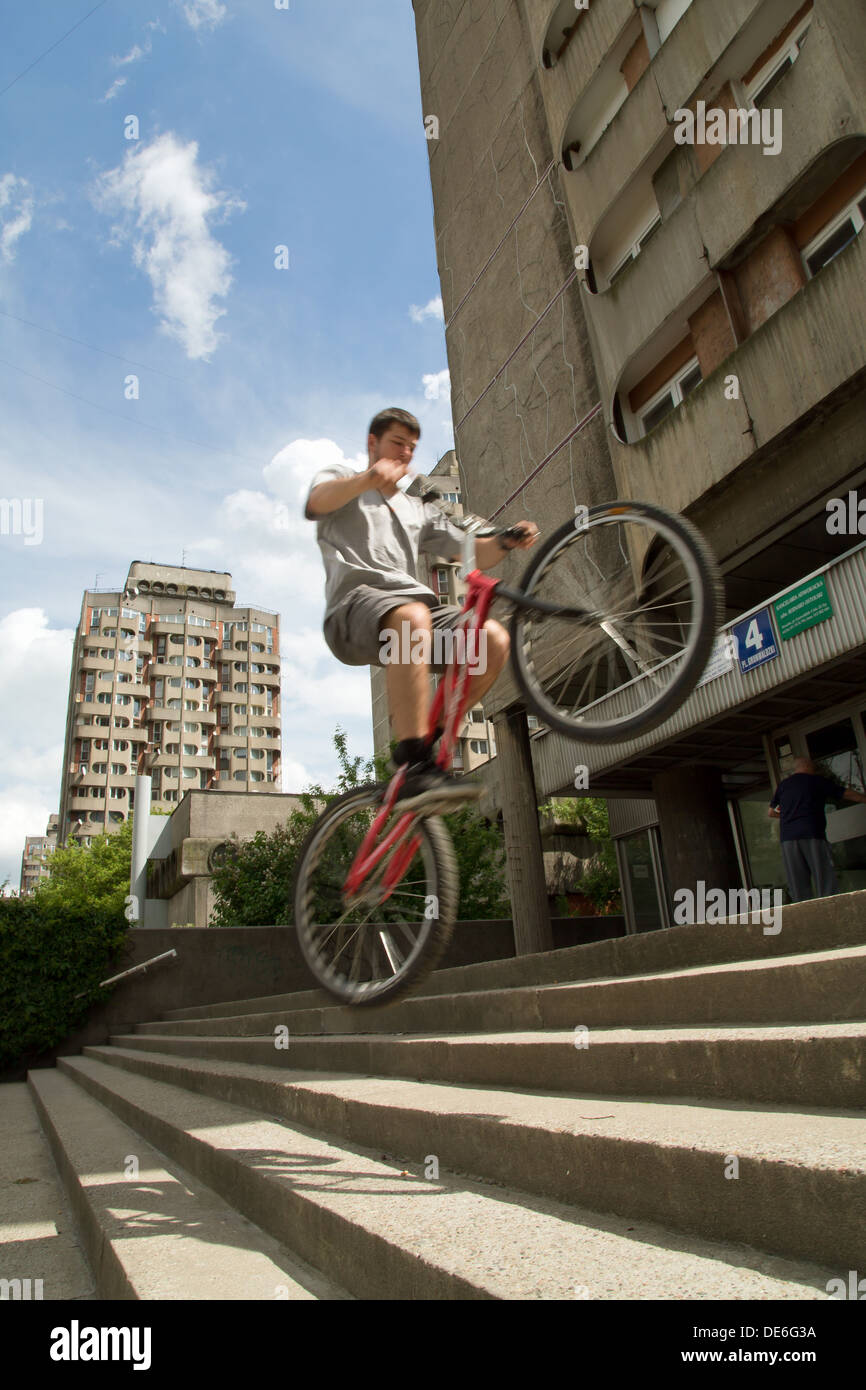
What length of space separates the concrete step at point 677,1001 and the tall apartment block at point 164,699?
7538 centimetres

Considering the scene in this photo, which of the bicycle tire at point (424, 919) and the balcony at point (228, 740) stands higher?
the balcony at point (228, 740)

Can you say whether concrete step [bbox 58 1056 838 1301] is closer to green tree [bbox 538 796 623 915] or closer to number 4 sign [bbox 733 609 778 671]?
number 4 sign [bbox 733 609 778 671]

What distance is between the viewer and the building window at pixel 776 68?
1096cm

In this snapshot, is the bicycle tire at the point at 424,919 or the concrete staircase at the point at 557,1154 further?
the bicycle tire at the point at 424,919

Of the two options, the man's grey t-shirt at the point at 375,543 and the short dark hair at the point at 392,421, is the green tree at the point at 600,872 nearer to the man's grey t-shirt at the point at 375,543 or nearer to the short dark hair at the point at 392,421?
the man's grey t-shirt at the point at 375,543

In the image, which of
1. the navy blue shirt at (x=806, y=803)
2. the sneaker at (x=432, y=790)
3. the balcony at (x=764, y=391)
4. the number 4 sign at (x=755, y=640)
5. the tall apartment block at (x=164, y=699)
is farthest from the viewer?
the tall apartment block at (x=164, y=699)

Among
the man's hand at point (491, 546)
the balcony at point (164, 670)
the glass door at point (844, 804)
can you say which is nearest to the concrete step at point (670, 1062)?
the man's hand at point (491, 546)

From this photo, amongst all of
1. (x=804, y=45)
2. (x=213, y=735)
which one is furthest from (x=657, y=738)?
(x=213, y=735)

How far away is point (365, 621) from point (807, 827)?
22.4 ft

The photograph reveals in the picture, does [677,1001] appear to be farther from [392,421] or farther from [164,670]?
[164,670]

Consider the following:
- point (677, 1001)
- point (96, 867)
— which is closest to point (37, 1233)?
point (677, 1001)

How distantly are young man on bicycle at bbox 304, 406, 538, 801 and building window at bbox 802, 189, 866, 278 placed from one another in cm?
903

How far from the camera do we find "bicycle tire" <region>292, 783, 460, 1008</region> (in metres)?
3.21
